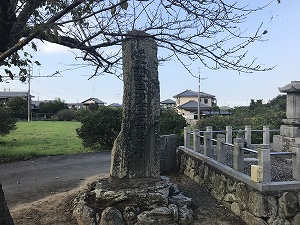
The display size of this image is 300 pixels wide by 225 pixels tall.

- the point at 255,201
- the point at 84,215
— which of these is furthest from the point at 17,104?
the point at 255,201

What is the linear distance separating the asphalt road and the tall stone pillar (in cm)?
212

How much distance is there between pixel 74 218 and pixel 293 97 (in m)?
6.19

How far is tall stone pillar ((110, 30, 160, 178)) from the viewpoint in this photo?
18.7 ft

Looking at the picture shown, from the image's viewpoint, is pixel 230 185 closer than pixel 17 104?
Yes

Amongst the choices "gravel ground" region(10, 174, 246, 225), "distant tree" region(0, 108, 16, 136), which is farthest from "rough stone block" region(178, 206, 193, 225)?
"distant tree" region(0, 108, 16, 136)

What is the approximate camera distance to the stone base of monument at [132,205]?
15.8ft

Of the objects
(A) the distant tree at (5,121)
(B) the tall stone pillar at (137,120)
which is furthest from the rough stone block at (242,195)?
(A) the distant tree at (5,121)

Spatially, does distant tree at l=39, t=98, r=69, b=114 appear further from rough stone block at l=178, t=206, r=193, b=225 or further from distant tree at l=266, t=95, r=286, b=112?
rough stone block at l=178, t=206, r=193, b=225

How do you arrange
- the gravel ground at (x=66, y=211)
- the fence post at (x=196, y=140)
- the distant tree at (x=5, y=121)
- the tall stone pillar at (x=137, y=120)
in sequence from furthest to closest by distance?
1. the distant tree at (x=5, y=121)
2. the fence post at (x=196, y=140)
3. the tall stone pillar at (x=137, y=120)
4. the gravel ground at (x=66, y=211)

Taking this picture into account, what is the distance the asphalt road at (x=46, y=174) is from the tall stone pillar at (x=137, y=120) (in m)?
2.12

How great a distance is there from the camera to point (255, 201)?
4727 millimetres

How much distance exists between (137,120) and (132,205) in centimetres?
151

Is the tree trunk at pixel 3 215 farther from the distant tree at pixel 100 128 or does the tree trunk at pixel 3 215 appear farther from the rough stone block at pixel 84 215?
the distant tree at pixel 100 128

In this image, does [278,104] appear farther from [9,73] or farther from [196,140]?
[9,73]
